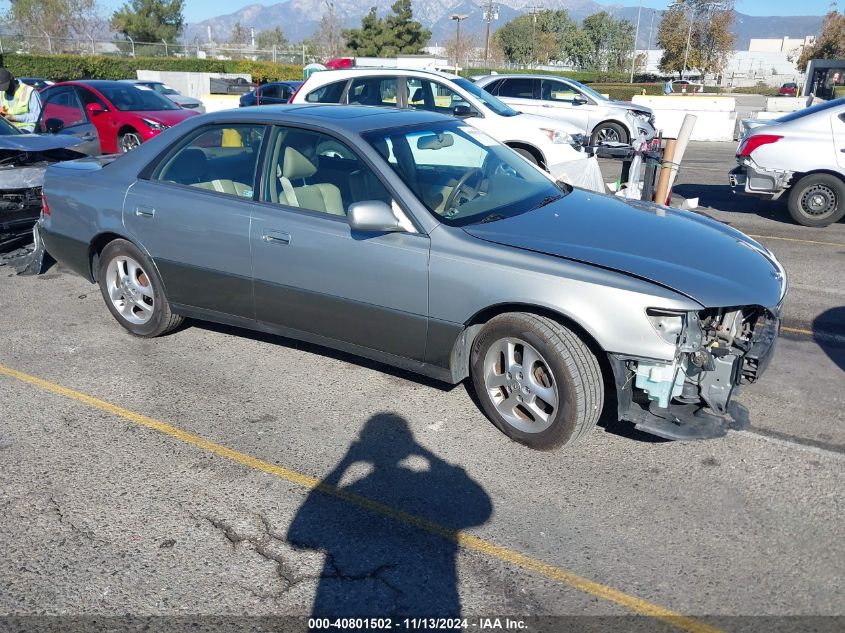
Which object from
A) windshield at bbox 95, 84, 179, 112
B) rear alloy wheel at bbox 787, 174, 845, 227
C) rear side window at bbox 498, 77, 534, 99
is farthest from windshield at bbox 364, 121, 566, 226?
rear side window at bbox 498, 77, 534, 99

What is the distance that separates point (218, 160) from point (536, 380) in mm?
2642

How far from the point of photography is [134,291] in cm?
537

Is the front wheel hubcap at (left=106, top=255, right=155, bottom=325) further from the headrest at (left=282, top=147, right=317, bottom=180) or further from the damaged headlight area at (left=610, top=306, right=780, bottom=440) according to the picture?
the damaged headlight area at (left=610, top=306, right=780, bottom=440)

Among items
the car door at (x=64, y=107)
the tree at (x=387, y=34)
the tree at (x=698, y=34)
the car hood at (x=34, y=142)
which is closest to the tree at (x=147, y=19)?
the tree at (x=387, y=34)

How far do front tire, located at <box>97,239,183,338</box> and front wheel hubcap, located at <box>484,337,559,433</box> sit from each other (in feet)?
8.35

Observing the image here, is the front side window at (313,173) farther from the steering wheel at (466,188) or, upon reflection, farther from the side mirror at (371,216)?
the steering wheel at (466,188)

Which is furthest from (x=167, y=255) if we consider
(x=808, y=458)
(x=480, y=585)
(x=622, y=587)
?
(x=808, y=458)

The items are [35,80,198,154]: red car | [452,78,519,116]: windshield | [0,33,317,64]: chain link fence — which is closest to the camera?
[452,78,519,116]: windshield

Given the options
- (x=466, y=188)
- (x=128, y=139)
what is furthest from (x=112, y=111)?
(x=466, y=188)

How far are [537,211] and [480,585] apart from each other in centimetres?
227

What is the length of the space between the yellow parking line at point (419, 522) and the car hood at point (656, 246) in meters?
1.41

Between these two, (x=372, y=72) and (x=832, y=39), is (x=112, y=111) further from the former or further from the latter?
(x=832, y=39)

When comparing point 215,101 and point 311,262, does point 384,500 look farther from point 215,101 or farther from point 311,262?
point 215,101

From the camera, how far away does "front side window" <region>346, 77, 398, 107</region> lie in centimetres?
1073
